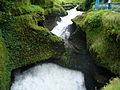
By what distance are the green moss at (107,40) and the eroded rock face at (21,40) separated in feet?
6.00

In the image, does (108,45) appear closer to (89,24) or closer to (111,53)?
(111,53)

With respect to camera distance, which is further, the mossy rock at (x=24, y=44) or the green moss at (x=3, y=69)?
the mossy rock at (x=24, y=44)

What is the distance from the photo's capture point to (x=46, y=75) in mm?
7004

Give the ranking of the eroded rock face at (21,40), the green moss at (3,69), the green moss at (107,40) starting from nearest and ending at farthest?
the green moss at (3,69), the green moss at (107,40), the eroded rock face at (21,40)

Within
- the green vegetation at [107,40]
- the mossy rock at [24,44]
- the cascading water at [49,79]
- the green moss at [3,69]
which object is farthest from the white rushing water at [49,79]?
the green vegetation at [107,40]

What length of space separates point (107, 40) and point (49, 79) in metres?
3.03

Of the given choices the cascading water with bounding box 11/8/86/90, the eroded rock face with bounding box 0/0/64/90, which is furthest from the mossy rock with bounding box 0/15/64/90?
the cascading water with bounding box 11/8/86/90

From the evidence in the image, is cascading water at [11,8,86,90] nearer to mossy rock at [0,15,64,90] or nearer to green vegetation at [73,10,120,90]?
mossy rock at [0,15,64,90]

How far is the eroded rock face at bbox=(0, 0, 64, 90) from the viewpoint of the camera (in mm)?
6414

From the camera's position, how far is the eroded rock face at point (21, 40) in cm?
641

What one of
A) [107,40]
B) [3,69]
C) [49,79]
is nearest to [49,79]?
[49,79]

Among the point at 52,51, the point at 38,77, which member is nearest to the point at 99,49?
the point at 52,51

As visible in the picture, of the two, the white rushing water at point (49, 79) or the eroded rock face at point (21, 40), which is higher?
the eroded rock face at point (21, 40)

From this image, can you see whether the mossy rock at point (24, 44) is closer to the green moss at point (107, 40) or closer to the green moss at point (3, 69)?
the green moss at point (3, 69)
